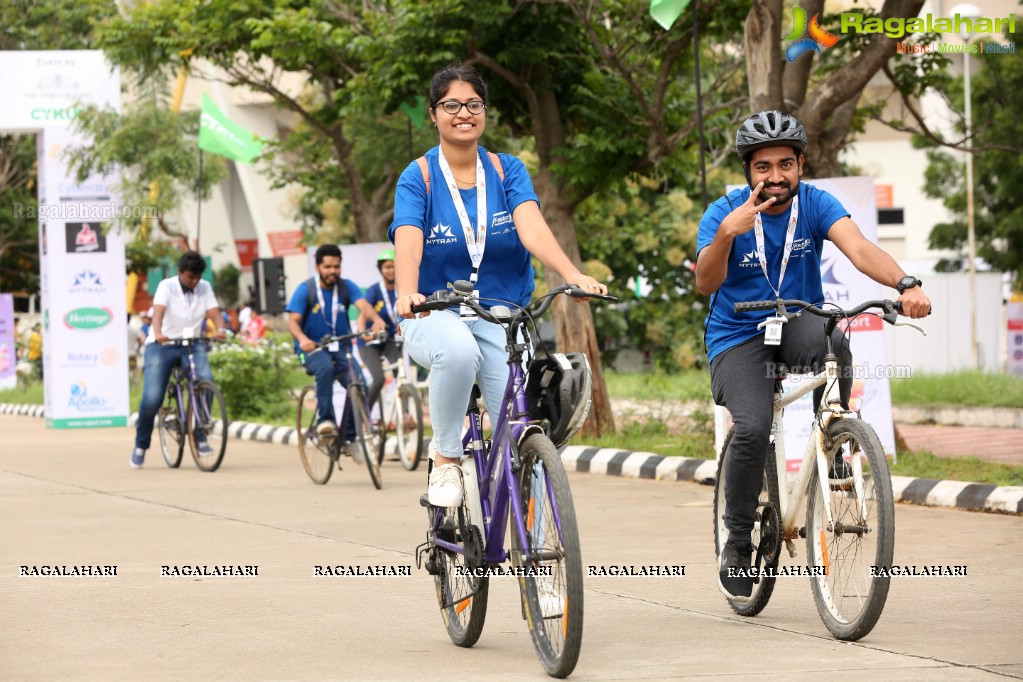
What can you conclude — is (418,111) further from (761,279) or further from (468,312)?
(468,312)

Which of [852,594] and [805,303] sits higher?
[805,303]

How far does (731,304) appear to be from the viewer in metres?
6.22

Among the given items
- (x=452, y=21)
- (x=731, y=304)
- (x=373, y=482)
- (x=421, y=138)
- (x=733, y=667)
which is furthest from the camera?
(x=421, y=138)

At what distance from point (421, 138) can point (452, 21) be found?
25.3 feet

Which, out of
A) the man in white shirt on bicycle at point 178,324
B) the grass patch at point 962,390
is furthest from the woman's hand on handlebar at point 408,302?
the grass patch at point 962,390

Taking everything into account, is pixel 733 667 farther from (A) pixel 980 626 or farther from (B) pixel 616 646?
(A) pixel 980 626

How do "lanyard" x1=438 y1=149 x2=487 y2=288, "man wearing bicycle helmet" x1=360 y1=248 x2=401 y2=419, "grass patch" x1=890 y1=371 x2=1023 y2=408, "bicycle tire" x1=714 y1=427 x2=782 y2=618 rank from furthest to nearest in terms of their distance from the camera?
"grass patch" x1=890 y1=371 x2=1023 y2=408, "man wearing bicycle helmet" x1=360 y1=248 x2=401 y2=419, "bicycle tire" x1=714 y1=427 x2=782 y2=618, "lanyard" x1=438 y1=149 x2=487 y2=288

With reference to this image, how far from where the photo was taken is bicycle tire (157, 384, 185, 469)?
14.9m

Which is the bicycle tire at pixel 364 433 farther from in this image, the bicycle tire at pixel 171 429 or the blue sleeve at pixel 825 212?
the blue sleeve at pixel 825 212

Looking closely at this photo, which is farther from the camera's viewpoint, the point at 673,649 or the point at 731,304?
the point at 731,304

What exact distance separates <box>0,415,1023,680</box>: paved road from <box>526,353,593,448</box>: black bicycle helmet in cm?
79

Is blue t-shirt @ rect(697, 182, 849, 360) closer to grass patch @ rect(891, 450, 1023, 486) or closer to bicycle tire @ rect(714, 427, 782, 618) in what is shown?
bicycle tire @ rect(714, 427, 782, 618)

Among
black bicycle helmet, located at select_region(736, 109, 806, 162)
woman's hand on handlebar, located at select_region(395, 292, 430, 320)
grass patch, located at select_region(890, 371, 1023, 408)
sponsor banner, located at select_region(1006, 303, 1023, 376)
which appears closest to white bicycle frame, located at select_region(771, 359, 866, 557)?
black bicycle helmet, located at select_region(736, 109, 806, 162)

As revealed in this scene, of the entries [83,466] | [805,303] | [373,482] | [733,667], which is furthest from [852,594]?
[83,466]
